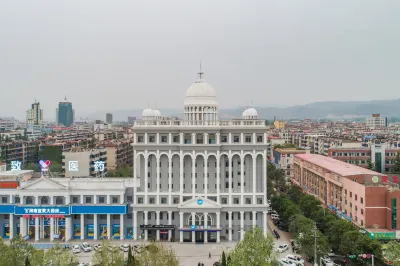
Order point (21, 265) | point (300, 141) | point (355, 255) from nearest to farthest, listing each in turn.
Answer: point (21, 265) → point (355, 255) → point (300, 141)

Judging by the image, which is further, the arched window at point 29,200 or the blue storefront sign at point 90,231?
the blue storefront sign at point 90,231

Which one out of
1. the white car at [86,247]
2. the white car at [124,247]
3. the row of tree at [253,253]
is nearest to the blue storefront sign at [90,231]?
the white car at [86,247]

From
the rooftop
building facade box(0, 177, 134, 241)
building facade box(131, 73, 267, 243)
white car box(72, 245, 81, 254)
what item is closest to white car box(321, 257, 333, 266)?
building facade box(131, 73, 267, 243)

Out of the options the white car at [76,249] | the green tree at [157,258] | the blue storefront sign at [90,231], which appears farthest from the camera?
the blue storefront sign at [90,231]

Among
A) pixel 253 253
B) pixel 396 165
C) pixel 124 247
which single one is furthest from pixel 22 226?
pixel 396 165

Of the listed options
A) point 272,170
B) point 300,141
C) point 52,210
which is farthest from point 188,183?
point 300,141

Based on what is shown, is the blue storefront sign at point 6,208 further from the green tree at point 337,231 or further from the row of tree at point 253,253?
the green tree at point 337,231

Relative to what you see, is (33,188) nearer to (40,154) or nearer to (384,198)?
(384,198)

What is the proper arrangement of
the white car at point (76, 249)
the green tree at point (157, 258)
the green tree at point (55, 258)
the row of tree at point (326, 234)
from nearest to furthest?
1. the green tree at point (157, 258)
2. the green tree at point (55, 258)
3. the row of tree at point (326, 234)
4. the white car at point (76, 249)
